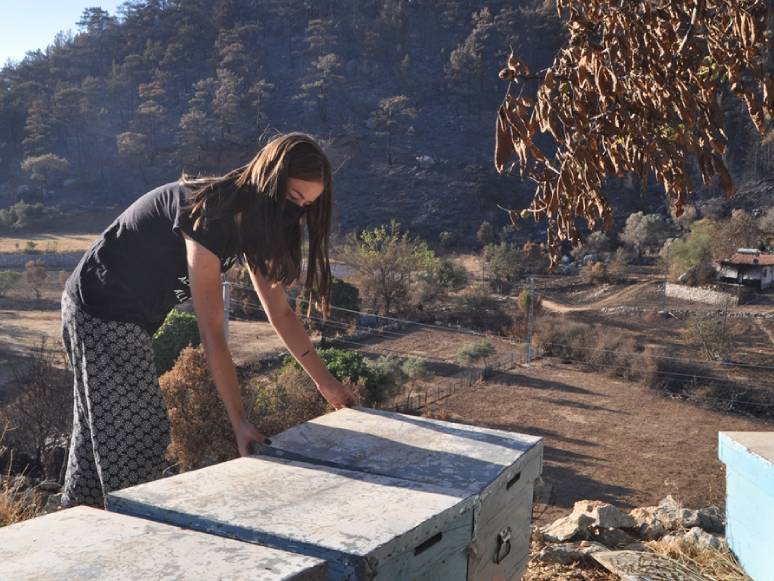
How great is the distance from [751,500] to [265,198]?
1.74 meters

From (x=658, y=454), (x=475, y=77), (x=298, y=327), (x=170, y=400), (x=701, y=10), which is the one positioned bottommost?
(x=658, y=454)

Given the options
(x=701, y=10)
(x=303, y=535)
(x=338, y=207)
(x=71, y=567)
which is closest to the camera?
(x=71, y=567)

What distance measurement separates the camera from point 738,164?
37.9 meters

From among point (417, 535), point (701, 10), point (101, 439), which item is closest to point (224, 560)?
point (417, 535)

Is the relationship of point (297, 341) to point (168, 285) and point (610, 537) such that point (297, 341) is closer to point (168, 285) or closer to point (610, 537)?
point (168, 285)

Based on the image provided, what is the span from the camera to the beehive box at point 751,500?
7.30 feet

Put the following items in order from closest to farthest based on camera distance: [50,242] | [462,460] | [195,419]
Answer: [462,460] < [195,419] < [50,242]

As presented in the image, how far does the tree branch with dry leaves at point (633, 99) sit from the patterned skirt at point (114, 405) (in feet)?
4.28

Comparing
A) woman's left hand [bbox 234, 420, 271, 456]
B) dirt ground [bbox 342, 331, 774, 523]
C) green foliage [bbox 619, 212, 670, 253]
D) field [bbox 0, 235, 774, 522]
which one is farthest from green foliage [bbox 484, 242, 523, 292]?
woman's left hand [bbox 234, 420, 271, 456]

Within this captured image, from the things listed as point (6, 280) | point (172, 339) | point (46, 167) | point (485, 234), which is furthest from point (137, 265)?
point (46, 167)

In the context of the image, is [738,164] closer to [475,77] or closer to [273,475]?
[475,77]

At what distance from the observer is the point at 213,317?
1.84m

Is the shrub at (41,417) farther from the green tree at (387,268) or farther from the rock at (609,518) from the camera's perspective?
the green tree at (387,268)

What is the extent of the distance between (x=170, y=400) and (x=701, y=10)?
7796 mm
